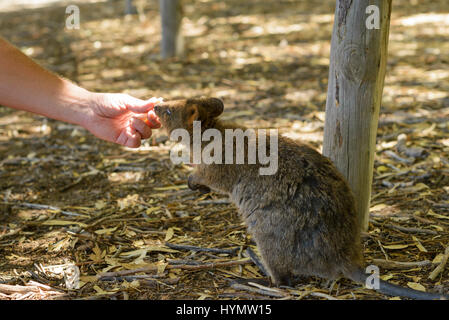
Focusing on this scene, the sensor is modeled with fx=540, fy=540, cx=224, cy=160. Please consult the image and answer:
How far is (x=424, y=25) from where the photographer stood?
28.3 feet

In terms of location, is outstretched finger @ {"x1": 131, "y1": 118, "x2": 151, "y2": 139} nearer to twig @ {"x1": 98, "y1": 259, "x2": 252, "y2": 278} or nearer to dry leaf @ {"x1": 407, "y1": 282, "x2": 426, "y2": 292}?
twig @ {"x1": 98, "y1": 259, "x2": 252, "y2": 278}

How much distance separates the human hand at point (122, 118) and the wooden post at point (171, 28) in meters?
3.96

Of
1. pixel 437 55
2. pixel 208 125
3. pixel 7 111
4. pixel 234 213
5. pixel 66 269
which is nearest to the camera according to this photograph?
pixel 66 269

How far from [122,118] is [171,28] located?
4035mm

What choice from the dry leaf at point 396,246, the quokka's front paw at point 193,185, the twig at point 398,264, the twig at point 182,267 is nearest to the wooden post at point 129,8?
the quokka's front paw at point 193,185

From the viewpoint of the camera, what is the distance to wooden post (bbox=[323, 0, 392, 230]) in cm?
300

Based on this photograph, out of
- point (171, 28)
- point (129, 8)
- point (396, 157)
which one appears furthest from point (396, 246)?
point (129, 8)

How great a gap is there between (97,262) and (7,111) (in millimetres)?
Answer: 3873

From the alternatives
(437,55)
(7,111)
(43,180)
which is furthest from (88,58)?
(437,55)

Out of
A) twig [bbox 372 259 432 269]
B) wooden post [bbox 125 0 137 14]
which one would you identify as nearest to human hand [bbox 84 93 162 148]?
twig [bbox 372 259 432 269]

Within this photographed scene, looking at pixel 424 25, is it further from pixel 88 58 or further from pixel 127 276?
pixel 127 276

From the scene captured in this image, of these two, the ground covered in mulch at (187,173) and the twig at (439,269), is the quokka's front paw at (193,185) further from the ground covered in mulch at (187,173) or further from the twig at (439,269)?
the twig at (439,269)

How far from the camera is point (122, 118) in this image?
384cm

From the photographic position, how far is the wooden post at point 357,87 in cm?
300
